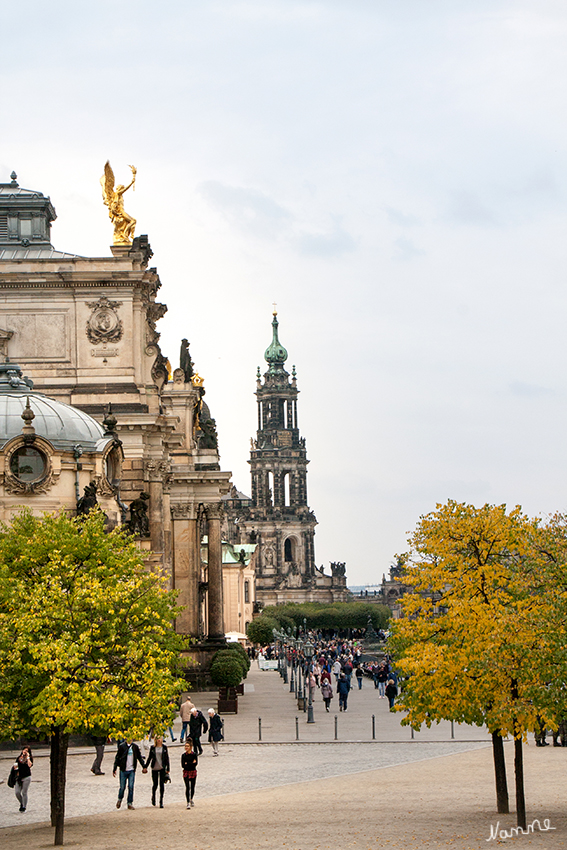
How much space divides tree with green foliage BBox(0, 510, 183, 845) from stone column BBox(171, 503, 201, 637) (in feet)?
108

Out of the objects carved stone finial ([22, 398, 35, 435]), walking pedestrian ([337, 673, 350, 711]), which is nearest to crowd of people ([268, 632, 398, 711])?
walking pedestrian ([337, 673, 350, 711])

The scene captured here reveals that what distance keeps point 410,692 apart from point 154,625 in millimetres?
4979

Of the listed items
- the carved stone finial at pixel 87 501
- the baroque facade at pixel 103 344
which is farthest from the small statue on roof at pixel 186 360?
the carved stone finial at pixel 87 501

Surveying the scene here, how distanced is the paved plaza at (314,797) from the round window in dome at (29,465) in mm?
7802

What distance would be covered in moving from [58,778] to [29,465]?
16.0 m

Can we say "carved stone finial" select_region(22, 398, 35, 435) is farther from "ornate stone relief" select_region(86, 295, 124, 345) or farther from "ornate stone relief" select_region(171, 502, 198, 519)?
"ornate stone relief" select_region(171, 502, 198, 519)

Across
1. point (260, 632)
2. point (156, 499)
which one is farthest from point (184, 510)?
point (260, 632)

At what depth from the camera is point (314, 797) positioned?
27.3 metres

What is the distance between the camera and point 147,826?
952 inches

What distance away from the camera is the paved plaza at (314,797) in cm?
2222

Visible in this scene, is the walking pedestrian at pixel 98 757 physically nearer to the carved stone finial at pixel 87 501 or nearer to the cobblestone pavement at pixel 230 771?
the cobblestone pavement at pixel 230 771

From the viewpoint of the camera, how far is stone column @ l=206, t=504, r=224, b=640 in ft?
201

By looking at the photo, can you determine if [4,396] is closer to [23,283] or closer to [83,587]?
[23,283]

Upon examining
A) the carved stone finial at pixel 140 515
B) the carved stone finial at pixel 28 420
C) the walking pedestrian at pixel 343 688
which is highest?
the carved stone finial at pixel 28 420
